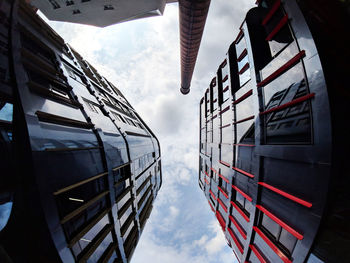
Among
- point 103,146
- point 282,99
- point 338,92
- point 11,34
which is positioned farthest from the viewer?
point 103,146

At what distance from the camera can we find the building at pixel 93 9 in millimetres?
17609

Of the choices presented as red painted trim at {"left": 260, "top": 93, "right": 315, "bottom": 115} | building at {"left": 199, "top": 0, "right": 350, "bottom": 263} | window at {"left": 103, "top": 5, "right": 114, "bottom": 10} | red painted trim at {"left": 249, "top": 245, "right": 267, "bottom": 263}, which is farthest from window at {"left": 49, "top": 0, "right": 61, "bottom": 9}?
red painted trim at {"left": 249, "top": 245, "right": 267, "bottom": 263}

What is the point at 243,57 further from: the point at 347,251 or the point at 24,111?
the point at 24,111

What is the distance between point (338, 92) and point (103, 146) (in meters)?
11.9

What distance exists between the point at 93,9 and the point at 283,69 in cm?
2517

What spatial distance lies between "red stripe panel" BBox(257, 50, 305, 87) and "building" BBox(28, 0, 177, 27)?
2073cm

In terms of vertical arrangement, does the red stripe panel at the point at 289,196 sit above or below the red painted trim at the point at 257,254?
above

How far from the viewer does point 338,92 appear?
5.21 m

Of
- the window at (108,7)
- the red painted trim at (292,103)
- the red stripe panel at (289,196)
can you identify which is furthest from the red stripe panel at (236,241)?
the window at (108,7)

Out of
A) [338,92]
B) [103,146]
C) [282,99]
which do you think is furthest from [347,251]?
[103,146]

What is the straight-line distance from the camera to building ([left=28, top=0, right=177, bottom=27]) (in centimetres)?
1761

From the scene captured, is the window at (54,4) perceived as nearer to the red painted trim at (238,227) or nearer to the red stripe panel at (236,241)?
the red painted trim at (238,227)

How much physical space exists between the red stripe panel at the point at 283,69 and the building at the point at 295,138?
4 centimetres

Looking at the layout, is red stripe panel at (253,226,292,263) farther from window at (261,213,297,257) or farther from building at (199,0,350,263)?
window at (261,213,297,257)
